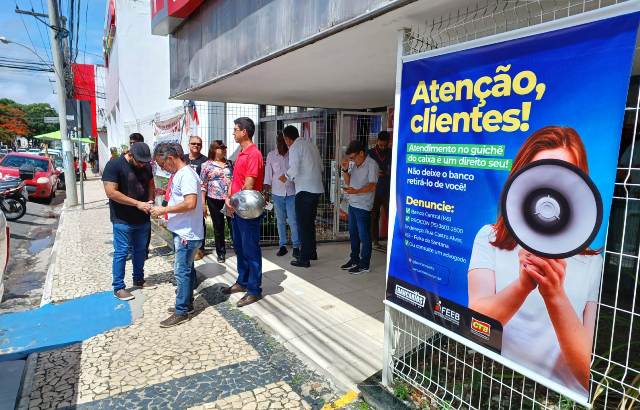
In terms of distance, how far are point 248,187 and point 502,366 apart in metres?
2.65

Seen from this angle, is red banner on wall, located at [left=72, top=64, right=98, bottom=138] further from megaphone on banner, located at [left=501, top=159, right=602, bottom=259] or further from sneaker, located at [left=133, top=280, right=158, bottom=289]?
megaphone on banner, located at [left=501, top=159, right=602, bottom=259]

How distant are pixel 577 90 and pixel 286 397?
241 centimetres

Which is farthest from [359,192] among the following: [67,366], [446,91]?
[67,366]

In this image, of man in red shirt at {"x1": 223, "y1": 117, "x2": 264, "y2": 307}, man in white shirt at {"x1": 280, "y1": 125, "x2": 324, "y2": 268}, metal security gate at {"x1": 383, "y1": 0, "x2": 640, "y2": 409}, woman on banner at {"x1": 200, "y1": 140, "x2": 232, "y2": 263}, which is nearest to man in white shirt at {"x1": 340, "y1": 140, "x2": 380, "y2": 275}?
man in white shirt at {"x1": 280, "y1": 125, "x2": 324, "y2": 268}

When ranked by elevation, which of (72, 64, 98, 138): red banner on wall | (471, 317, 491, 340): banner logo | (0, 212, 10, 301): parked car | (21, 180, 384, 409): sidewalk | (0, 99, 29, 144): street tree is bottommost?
(21, 180, 384, 409): sidewalk

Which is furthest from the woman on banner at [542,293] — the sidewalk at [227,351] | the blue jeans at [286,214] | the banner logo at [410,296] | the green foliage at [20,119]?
the green foliage at [20,119]

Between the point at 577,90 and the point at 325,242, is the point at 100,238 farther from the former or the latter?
the point at 577,90

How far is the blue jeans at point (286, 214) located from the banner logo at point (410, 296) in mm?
3128

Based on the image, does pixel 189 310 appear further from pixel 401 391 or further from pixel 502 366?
pixel 502 366

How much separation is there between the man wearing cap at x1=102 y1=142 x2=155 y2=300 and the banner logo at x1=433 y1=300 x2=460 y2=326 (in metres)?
3.11

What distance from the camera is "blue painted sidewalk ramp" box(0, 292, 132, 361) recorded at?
11.3 feet

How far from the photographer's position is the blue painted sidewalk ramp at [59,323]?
3.44m

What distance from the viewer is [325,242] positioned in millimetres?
6828

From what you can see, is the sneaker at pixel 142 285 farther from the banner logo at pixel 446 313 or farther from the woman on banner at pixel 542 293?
the woman on banner at pixel 542 293
